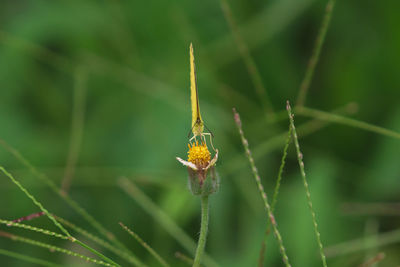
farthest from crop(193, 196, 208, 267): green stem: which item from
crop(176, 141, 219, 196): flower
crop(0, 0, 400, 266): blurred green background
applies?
crop(0, 0, 400, 266): blurred green background

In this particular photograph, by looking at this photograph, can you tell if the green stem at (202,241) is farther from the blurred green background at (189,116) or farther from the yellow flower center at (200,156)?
the blurred green background at (189,116)

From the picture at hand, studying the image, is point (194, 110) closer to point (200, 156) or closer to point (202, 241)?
point (200, 156)

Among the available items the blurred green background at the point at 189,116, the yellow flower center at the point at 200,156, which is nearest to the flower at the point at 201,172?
the yellow flower center at the point at 200,156

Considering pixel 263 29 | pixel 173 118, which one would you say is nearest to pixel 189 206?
pixel 173 118

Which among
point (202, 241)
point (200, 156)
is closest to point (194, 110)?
point (200, 156)

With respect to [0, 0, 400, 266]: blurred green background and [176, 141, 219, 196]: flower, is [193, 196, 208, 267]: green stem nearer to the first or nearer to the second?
[176, 141, 219, 196]: flower

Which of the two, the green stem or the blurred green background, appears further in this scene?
the blurred green background
